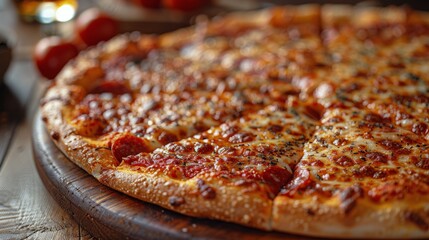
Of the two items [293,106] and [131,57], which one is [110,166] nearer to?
[293,106]

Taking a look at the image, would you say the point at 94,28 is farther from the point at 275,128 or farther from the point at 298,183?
the point at 298,183

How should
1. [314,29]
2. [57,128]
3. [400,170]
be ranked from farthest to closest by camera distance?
[314,29], [57,128], [400,170]

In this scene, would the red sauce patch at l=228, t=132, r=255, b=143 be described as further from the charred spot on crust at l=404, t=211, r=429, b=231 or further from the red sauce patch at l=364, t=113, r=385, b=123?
the charred spot on crust at l=404, t=211, r=429, b=231

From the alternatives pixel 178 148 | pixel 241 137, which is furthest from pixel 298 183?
pixel 178 148

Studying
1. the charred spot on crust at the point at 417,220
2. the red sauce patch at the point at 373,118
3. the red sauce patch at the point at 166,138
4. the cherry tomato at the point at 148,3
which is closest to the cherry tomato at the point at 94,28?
the cherry tomato at the point at 148,3

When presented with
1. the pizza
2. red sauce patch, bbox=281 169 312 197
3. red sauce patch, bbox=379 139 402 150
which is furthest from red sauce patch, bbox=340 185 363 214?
red sauce patch, bbox=379 139 402 150

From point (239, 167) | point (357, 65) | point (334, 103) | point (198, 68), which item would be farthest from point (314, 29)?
point (239, 167)
